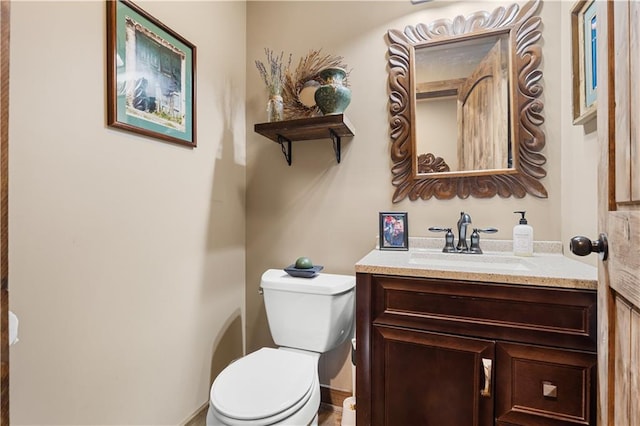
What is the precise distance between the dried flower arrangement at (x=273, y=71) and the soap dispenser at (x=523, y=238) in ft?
4.48

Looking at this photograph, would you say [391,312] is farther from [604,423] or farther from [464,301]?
[604,423]

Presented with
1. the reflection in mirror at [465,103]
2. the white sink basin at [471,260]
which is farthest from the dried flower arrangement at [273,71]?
the white sink basin at [471,260]

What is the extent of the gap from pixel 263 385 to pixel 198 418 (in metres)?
0.67

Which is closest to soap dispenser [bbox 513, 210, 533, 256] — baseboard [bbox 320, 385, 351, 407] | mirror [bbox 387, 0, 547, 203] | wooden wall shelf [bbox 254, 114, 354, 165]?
mirror [bbox 387, 0, 547, 203]

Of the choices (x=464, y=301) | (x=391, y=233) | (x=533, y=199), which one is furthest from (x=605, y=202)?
(x=391, y=233)

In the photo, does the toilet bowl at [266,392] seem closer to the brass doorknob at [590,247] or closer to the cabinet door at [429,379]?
the cabinet door at [429,379]

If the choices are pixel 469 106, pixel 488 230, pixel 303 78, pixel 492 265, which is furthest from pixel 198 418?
pixel 469 106

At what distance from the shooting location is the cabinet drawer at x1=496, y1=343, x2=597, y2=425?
88cm

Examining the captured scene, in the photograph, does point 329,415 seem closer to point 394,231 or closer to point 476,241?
point 394,231

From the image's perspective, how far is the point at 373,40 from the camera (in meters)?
1.67

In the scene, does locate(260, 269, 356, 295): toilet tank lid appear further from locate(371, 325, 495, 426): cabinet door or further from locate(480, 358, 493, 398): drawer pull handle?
locate(480, 358, 493, 398): drawer pull handle

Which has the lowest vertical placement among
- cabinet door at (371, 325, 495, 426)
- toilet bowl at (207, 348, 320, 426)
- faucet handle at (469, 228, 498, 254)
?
toilet bowl at (207, 348, 320, 426)

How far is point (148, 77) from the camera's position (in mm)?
1289

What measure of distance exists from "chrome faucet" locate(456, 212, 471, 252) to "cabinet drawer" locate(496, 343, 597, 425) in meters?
0.54
